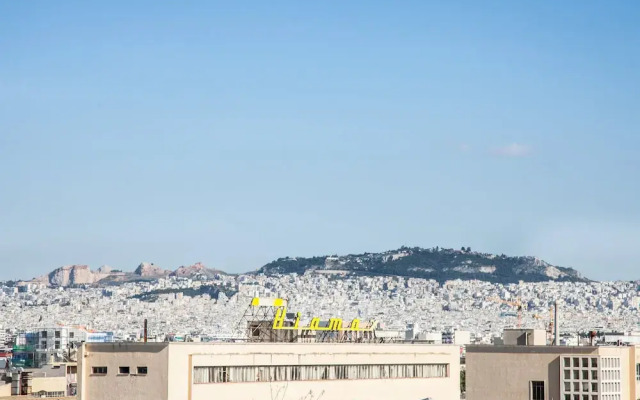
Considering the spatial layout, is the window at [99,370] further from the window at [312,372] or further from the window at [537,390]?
the window at [537,390]

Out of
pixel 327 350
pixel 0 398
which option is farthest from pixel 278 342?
pixel 0 398

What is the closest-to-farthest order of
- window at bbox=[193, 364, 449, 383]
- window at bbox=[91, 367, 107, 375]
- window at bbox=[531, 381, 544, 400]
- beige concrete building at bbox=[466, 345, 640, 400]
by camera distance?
1. window at bbox=[91, 367, 107, 375]
2. window at bbox=[193, 364, 449, 383]
3. beige concrete building at bbox=[466, 345, 640, 400]
4. window at bbox=[531, 381, 544, 400]

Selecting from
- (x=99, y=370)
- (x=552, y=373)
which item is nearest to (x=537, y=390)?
(x=552, y=373)

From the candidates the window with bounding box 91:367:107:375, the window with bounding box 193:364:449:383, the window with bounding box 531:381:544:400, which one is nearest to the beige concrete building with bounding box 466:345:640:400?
the window with bounding box 531:381:544:400

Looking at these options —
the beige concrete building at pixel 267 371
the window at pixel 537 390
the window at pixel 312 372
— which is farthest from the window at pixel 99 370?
the window at pixel 537 390

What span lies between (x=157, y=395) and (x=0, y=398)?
40397 mm

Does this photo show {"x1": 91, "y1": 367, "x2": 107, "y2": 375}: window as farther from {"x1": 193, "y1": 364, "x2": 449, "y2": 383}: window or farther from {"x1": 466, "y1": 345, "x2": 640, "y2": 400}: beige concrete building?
{"x1": 466, "y1": 345, "x2": 640, "y2": 400}: beige concrete building

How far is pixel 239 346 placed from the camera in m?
100

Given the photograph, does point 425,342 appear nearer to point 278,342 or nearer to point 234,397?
point 278,342

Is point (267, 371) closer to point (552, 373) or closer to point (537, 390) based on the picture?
point (537, 390)

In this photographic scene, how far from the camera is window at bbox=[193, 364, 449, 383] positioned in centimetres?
9919

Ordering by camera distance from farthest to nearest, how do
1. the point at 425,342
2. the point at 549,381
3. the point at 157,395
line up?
the point at 425,342, the point at 549,381, the point at 157,395

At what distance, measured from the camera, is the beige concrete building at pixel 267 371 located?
96062 mm

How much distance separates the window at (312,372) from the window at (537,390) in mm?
9443
